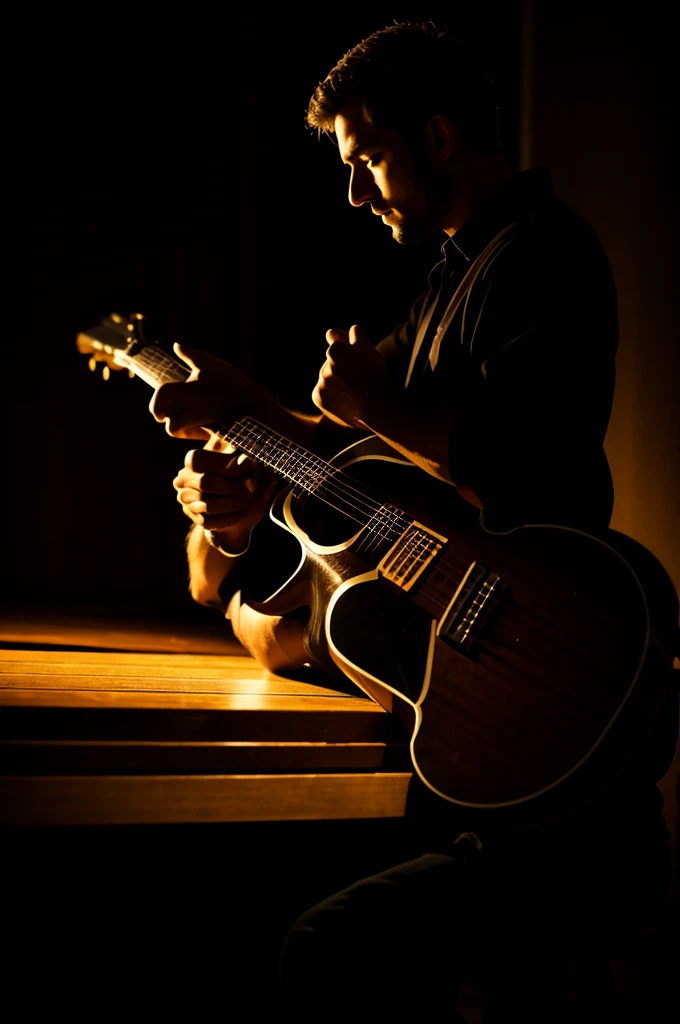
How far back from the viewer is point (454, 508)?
44.8 inches

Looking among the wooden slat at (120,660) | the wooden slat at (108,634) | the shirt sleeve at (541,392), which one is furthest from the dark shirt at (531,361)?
the wooden slat at (108,634)

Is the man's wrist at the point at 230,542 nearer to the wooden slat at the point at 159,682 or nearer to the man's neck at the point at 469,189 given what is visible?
the wooden slat at the point at 159,682

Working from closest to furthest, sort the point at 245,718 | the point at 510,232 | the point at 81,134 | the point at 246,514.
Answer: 1. the point at 245,718
2. the point at 510,232
3. the point at 246,514
4. the point at 81,134

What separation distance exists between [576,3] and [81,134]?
1.60m

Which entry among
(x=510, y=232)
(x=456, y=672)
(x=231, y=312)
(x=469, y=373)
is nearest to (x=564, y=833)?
(x=456, y=672)

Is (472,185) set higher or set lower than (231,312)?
higher

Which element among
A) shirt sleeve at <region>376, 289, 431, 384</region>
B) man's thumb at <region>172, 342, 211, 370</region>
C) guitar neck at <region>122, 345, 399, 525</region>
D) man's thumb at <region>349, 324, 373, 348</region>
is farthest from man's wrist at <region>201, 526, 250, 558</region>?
Answer: shirt sleeve at <region>376, 289, 431, 384</region>

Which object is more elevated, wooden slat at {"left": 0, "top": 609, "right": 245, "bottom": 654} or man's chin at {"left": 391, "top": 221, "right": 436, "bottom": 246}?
man's chin at {"left": 391, "top": 221, "right": 436, "bottom": 246}

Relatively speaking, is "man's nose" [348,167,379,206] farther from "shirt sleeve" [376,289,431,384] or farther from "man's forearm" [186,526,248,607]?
"man's forearm" [186,526,248,607]

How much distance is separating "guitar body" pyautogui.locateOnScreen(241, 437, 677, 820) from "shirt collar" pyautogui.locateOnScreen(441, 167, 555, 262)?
0.52 m

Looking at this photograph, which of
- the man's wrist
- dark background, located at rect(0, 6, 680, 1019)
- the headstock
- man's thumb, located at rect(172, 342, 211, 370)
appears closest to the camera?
man's thumb, located at rect(172, 342, 211, 370)

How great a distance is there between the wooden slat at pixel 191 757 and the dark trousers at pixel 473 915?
0.16 meters

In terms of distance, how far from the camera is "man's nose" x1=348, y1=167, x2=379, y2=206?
56.9 inches

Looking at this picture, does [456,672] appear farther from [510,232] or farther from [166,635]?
[166,635]
